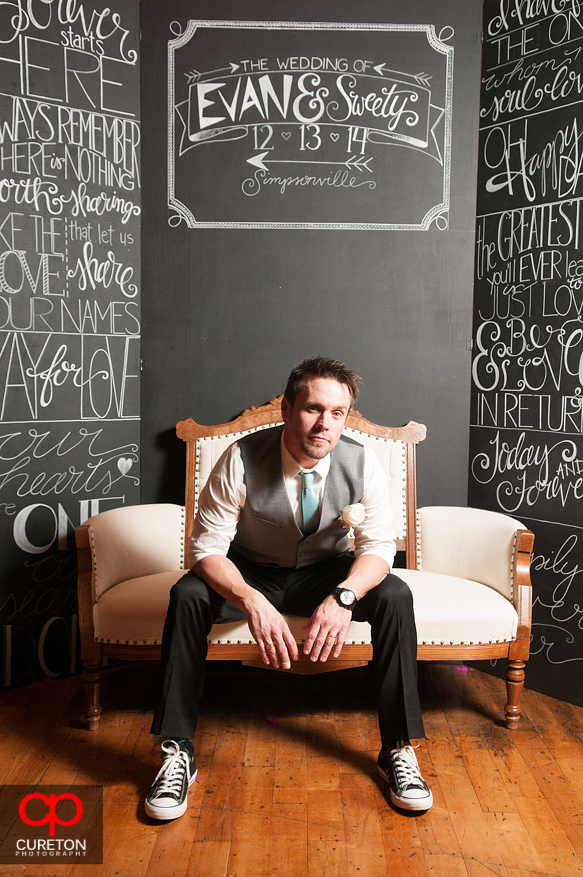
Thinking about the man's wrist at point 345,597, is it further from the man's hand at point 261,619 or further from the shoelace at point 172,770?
the shoelace at point 172,770

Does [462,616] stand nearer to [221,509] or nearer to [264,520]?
[264,520]

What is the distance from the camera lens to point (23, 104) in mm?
2701

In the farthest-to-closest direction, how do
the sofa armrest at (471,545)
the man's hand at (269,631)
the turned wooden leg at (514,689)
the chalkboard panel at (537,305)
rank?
1. the chalkboard panel at (537,305)
2. the sofa armrest at (471,545)
3. the turned wooden leg at (514,689)
4. the man's hand at (269,631)

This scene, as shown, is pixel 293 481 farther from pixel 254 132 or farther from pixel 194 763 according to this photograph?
pixel 254 132

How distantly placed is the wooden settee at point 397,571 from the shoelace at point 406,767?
1.14 feet

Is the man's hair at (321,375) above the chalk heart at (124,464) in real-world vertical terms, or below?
above

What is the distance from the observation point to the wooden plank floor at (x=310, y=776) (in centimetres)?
174

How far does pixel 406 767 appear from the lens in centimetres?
199

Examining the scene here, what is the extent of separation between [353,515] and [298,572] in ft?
0.98

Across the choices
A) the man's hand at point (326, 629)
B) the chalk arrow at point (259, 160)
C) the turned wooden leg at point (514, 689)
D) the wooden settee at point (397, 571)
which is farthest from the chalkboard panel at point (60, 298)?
the turned wooden leg at point (514, 689)

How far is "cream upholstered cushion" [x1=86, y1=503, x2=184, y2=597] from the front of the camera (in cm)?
251

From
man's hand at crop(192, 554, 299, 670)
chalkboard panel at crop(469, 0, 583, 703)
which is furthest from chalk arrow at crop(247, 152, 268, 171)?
man's hand at crop(192, 554, 299, 670)

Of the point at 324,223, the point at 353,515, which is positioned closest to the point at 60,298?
the point at 324,223

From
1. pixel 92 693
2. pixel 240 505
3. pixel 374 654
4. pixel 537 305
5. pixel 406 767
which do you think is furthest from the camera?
pixel 537 305
